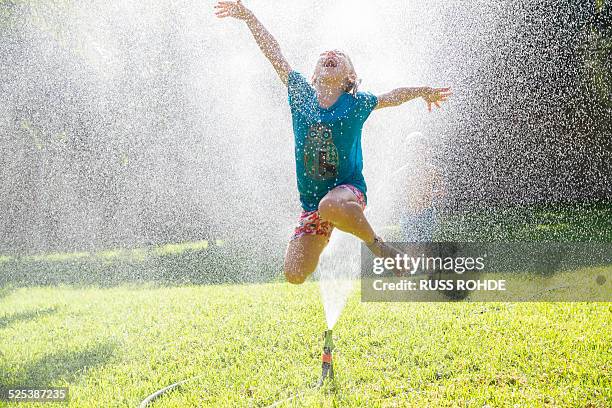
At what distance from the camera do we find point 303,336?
19.5 ft

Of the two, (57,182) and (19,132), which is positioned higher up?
(19,132)

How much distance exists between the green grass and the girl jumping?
109cm

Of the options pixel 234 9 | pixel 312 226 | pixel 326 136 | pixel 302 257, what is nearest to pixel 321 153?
pixel 326 136

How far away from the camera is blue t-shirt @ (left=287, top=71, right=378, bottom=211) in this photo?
4289 millimetres

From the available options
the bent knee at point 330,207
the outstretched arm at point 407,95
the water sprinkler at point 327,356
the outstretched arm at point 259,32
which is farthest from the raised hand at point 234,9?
the water sprinkler at point 327,356

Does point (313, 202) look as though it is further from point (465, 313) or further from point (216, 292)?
point (216, 292)

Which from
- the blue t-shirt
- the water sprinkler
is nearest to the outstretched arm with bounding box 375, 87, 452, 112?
the blue t-shirt

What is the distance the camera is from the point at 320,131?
14.0ft

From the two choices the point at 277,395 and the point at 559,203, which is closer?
the point at 277,395

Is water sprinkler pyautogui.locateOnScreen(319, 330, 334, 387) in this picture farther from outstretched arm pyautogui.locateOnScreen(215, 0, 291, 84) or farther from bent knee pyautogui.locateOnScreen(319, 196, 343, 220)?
outstretched arm pyautogui.locateOnScreen(215, 0, 291, 84)

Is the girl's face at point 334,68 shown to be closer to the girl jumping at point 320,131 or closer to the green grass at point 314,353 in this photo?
the girl jumping at point 320,131

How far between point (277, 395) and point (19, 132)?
11945mm

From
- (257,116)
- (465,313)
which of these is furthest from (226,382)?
(257,116)

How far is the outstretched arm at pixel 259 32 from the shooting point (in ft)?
14.5
